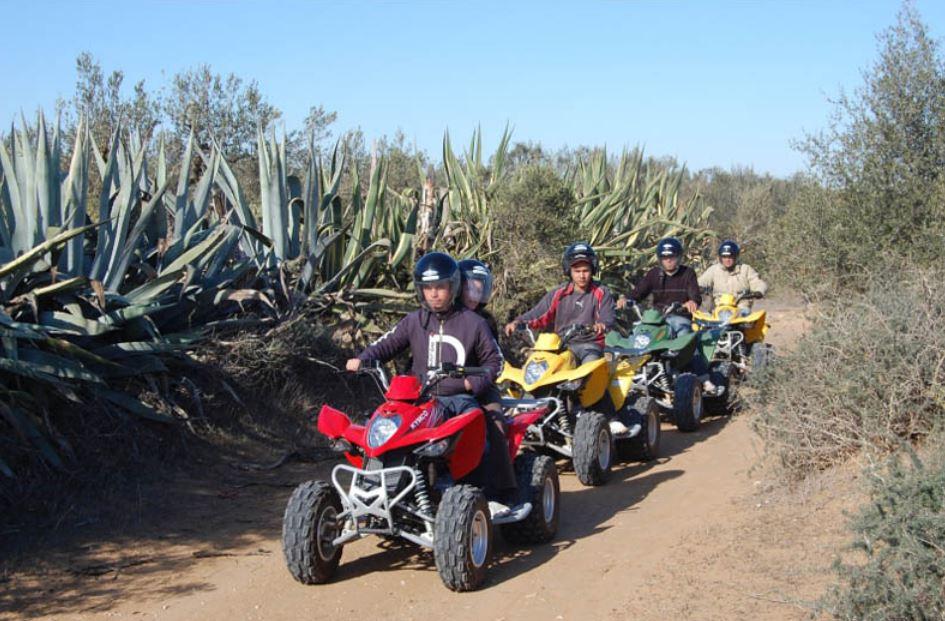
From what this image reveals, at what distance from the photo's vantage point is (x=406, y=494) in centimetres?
589

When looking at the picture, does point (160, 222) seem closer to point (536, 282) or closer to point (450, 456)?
point (450, 456)

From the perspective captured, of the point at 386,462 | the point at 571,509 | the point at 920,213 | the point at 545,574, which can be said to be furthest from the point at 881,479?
the point at 920,213

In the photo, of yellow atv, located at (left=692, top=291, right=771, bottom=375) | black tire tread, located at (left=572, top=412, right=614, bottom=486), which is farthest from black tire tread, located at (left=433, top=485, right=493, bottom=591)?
yellow atv, located at (left=692, top=291, right=771, bottom=375)

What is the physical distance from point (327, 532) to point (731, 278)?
8.50 meters

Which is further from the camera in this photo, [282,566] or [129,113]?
[129,113]

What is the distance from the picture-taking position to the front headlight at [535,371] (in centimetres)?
859

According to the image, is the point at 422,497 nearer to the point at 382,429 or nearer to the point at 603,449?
the point at 382,429

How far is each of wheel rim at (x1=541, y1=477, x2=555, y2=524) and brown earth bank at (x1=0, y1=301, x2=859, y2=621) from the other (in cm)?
19

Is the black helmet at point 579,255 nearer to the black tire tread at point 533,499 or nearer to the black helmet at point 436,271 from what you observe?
the black tire tread at point 533,499

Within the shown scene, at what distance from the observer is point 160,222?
367 inches

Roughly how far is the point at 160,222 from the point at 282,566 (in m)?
4.06

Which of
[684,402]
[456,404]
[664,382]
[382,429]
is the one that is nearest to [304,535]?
[382,429]

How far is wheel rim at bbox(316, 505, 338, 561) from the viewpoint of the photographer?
A: 19.4 ft

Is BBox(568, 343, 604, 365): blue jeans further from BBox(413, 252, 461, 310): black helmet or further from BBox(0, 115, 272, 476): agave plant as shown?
BBox(0, 115, 272, 476): agave plant
